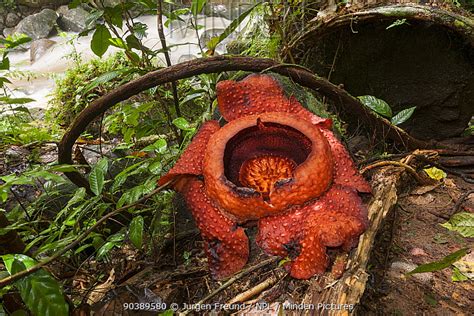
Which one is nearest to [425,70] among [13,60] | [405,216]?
[405,216]

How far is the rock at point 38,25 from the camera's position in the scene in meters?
13.4

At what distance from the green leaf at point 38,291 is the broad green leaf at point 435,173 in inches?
Result: 94.7

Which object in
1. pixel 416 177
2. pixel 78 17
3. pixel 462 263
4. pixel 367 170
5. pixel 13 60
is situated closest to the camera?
pixel 462 263

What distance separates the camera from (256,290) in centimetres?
145

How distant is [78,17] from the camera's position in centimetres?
1393

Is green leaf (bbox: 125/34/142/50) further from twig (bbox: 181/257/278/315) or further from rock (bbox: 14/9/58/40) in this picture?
rock (bbox: 14/9/58/40)

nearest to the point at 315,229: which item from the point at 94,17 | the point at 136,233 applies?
the point at 136,233

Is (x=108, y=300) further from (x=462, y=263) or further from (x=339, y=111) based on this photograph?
(x=339, y=111)

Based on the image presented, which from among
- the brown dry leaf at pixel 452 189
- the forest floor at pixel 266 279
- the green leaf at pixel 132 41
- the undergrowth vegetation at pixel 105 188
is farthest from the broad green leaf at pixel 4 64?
the brown dry leaf at pixel 452 189

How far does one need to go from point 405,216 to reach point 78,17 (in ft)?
49.1

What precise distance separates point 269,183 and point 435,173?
1465 mm

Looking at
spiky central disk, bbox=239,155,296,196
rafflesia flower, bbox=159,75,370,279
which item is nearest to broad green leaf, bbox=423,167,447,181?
rafflesia flower, bbox=159,75,370,279

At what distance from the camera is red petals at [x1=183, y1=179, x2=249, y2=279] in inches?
61.7

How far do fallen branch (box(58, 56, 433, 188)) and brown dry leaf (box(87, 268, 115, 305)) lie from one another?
0.84m
